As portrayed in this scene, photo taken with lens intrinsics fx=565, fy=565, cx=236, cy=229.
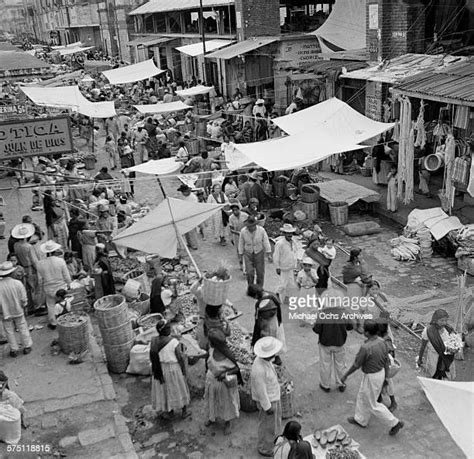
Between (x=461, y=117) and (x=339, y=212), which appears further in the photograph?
(x=339, y=212)

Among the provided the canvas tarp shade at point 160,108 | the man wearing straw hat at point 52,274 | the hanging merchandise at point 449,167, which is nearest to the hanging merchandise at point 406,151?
the hanging merchandise at point 449,167

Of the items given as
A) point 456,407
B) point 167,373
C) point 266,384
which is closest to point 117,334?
point 167,373

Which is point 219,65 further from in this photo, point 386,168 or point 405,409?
point 405,409

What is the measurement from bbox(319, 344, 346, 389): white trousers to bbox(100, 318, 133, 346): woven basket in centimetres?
263

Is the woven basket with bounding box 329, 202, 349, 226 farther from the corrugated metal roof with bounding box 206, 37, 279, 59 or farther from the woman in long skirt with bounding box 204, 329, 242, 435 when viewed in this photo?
the corrugated metal roof with bounding box 206, 37, 279, 59

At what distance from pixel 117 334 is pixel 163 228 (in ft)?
6.72

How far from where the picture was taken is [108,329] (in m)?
7.54

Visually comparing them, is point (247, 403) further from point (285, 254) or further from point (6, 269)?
point (6, 269)

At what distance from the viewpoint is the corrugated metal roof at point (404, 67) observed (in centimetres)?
1321

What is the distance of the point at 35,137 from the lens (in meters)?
9.05

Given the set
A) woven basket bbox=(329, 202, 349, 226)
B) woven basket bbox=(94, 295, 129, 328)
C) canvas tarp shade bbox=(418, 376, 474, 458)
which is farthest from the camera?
woven basket bbox=(329, 202, 349, 226)

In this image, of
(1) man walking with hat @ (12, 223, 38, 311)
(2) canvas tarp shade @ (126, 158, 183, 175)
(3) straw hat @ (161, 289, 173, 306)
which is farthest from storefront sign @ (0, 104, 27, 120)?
(3) straw hat @ (161, 289, 173, 306)

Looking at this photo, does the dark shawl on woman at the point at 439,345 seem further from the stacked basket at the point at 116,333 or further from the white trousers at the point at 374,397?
the stacked basket at the point at 116,333

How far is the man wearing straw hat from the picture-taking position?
8625 millimetres
